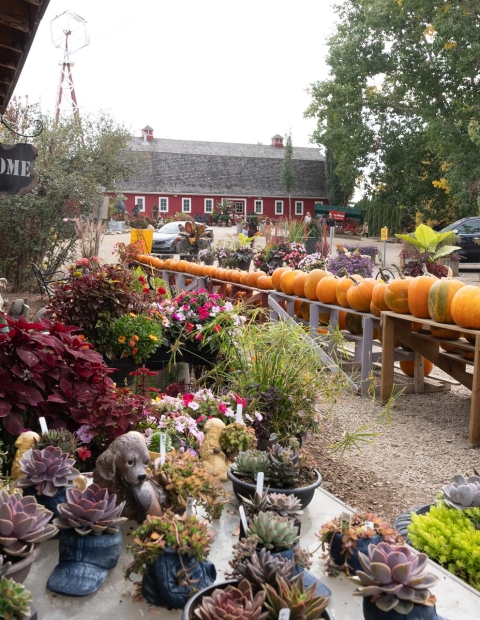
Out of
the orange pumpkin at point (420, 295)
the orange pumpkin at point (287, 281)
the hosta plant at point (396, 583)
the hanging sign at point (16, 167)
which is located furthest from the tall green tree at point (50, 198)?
the hosta plant at point (396, 583)

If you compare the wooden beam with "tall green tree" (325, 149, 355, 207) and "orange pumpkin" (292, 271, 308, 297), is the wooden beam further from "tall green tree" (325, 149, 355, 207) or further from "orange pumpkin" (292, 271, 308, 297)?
"tall green tree" (325, 149, 355, 207)

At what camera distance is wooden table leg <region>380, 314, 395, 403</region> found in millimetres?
4984

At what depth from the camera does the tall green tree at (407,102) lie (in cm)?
2088

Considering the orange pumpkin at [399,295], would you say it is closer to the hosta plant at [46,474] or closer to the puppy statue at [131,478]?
the puppy statue at [131,478]

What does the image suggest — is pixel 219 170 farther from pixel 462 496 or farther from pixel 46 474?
pixel 46 474

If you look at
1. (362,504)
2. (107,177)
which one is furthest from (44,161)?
(362,504)

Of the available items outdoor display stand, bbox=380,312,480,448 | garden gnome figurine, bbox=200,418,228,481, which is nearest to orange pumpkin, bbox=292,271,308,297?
outdoor display stand, bbox=380,312,480,448

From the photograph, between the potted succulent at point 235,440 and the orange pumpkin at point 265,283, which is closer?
the potted succulent at point 235,440

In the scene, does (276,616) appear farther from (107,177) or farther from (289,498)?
(107,177)

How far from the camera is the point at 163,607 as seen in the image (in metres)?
1.65

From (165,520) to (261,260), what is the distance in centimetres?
842

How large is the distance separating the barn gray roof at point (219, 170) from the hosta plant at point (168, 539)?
4127 centimetres

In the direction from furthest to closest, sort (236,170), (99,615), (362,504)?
(236,170), (362,504), (99,615)

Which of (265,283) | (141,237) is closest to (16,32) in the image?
(265,283)
